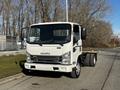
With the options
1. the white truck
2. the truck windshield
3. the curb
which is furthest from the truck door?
the curb

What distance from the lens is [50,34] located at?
13.5 metres

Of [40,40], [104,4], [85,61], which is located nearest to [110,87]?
[40,40]

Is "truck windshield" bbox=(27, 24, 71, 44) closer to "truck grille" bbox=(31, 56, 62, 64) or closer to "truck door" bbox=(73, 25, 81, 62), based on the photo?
"truck door" bbox=(73, 25, 81, 62)

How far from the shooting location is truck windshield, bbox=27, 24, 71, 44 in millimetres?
13023

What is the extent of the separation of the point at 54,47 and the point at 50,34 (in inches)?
39.9

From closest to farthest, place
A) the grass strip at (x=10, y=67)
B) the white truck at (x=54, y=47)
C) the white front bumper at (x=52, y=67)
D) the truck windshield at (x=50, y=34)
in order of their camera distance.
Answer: the white front bumper at (x=52, y=67) < the white truck at (x=54, y=47) < the truck windshield at (x=50, y=34) < the grass strip at (x=10, y=67)

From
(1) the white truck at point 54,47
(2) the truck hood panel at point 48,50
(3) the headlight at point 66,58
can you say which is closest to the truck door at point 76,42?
(1) the white truck at point 54,47

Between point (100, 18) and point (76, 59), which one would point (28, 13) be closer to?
point (100, 18)

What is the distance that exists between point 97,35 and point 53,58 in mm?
53044

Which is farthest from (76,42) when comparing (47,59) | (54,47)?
(47,59)

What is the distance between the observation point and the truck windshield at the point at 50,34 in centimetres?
1302

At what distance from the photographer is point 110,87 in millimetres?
Answer: 11258

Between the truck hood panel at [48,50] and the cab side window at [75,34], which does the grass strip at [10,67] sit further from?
the cab side window at [75,34]

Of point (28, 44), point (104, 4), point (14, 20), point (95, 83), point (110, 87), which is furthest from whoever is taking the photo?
point (14, 20)
